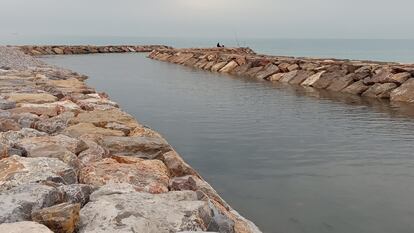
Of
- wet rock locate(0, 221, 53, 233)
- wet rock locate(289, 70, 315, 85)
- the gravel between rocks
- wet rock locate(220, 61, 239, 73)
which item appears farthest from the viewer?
wet rock locate(220, 61, 239, 73)

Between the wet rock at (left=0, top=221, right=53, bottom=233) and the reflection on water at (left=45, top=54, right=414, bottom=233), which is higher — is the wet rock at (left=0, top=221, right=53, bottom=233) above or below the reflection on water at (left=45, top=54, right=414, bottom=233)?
above

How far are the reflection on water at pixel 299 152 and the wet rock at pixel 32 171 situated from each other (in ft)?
9.36

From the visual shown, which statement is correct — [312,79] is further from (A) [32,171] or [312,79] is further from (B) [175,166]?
(A) [32,171]

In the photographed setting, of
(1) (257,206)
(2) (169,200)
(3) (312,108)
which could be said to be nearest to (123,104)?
(3) (312,108)

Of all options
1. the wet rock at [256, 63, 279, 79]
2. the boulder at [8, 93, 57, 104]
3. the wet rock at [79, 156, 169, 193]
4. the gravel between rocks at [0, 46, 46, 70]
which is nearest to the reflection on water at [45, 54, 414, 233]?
the wet rock at [79, 156, 169, 193]

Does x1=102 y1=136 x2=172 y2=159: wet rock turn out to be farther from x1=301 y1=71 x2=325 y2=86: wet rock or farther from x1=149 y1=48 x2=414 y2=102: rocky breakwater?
x1=301 y1=71 x2=325 y2=86: wet rock

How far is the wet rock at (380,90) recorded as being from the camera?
2039 centimetres

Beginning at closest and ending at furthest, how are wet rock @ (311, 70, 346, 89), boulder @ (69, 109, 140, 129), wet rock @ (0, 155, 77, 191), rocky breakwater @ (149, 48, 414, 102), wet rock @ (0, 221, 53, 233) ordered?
wet rock @ (0, 221, 53, 233) < wet rock @ (0, 155, 77, 191) < boulder @ (69, 109, 140, 129) < rocky breakwater @ (149, 48, 414, 102) < wet rock @ (311, 70, 346, 89)

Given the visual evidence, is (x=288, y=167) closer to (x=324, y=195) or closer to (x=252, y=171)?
(x=252, y=171)

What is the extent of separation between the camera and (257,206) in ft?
24.6

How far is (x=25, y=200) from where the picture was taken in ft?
15.0

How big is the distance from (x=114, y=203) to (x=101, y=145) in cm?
292

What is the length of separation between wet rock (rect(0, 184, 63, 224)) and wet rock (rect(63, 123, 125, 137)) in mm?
3118

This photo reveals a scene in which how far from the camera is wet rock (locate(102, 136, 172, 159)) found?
24.5 feet
